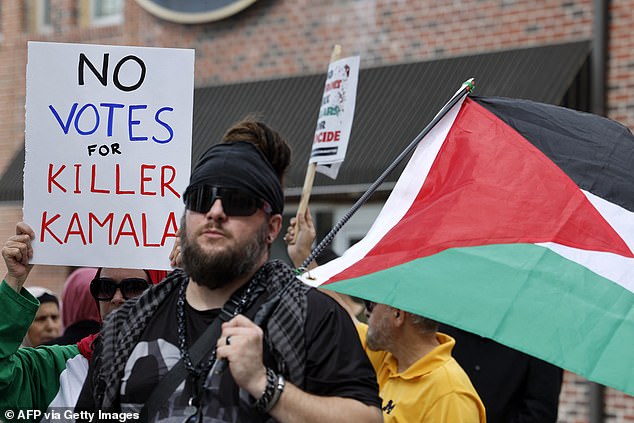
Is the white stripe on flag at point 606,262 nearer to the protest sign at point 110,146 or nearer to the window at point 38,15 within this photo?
the protest sign at point 110,146

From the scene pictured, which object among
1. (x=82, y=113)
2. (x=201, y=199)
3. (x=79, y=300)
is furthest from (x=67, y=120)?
(x=79, y=300)

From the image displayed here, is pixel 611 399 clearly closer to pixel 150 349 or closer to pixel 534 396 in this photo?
pixel 534 396

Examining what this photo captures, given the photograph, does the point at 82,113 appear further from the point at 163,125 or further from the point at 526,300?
the point at 526,300

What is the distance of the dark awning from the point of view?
32.1 feet

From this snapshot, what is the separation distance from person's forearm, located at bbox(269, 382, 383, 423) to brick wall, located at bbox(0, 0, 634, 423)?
6814 millimetres

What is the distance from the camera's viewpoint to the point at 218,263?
10.1 feet

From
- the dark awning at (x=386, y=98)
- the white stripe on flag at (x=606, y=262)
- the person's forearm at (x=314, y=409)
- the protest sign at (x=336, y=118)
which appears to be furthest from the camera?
the dark awning at (x=386, y=98)

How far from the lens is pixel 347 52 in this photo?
451 inches

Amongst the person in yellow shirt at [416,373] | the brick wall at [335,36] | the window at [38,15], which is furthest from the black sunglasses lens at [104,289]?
the window at [38,15]

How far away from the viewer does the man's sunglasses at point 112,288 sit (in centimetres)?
410

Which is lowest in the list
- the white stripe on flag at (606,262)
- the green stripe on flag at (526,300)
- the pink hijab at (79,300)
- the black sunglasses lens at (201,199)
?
the pink hijab at (79,300)

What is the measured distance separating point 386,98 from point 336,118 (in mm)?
5088

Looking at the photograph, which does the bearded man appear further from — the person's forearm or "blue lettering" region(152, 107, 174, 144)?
"blue lettering" region(152, 107, 174, 144)

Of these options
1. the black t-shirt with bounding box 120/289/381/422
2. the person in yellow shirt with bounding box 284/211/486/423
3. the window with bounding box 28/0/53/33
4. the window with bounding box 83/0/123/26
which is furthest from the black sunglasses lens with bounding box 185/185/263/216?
the window with bounding box 28/0/53/33
